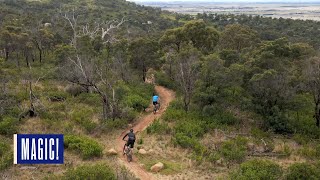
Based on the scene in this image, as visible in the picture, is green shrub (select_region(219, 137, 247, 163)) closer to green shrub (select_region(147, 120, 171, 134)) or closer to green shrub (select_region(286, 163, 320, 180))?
green shrub (select_region(286, 163, 320, 180))

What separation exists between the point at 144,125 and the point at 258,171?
8692 millimetres

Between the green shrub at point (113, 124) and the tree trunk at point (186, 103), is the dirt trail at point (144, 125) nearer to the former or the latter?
the green shrub at point (113, 124)

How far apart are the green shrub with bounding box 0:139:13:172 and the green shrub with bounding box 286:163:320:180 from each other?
37.5 feet

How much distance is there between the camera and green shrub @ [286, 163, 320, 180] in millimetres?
12906

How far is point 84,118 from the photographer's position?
20250 millimetres

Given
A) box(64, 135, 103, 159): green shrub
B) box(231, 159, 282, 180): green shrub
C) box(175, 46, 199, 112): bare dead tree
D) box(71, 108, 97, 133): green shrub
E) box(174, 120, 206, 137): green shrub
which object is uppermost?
box(175, 46, 199, 112): bare dead tree

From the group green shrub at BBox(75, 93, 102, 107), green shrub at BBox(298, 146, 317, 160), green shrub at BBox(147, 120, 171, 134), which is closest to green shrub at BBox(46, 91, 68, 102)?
green shrub at BBox(75, 93, 102, 107)

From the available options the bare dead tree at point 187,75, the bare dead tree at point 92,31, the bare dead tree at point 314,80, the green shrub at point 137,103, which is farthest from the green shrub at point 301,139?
the bare dead tree at point 92,31

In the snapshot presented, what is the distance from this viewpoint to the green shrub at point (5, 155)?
14.1 meters

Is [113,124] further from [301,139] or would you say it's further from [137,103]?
[301,139]

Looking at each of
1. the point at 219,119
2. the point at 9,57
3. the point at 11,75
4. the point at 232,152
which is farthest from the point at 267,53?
the point at 9,57

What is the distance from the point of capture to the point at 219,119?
20.1 m

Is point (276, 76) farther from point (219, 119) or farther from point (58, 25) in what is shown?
point (58, 25)

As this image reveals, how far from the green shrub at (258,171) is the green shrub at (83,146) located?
6.23 m
